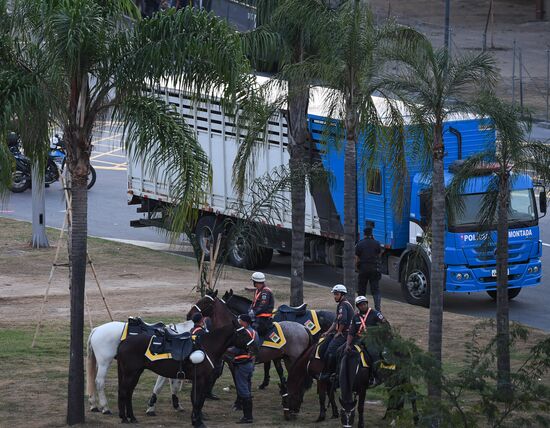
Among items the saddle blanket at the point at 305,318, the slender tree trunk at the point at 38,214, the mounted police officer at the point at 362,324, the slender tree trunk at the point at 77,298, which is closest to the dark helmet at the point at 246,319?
the saddle blanket at the point at 305,318

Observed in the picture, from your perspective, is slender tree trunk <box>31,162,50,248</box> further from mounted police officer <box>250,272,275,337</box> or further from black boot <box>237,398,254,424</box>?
black boot <box>237,398,254,424</box>

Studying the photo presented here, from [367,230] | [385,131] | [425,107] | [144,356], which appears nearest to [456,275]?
[367,230]

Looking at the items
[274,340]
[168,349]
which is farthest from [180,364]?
[274,340]

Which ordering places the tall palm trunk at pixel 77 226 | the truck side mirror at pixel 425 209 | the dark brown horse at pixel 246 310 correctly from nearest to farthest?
1. the tall palm trunk at pixel 77 226
2. the dark brown horse at pixel 246 310
3. the truck side mirror at pixel 425 209

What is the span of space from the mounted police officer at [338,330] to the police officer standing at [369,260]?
7.17m

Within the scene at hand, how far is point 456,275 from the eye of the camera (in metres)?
23.5

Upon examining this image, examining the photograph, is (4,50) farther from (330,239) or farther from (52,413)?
(330,239)

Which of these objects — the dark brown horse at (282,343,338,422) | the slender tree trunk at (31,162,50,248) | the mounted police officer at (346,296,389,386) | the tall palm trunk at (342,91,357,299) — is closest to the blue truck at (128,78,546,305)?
the tall palm trunk at (342,91,357,299)

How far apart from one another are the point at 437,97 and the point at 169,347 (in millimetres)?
4814

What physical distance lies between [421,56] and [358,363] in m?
4.25

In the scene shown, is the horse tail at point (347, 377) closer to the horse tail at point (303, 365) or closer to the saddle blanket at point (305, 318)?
the horse tail at point (303, 365)

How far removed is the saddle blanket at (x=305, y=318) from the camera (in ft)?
56.7

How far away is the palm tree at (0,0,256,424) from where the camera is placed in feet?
48.1

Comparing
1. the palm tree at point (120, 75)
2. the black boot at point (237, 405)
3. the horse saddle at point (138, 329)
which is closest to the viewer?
the palm tree at point (120, 75)
